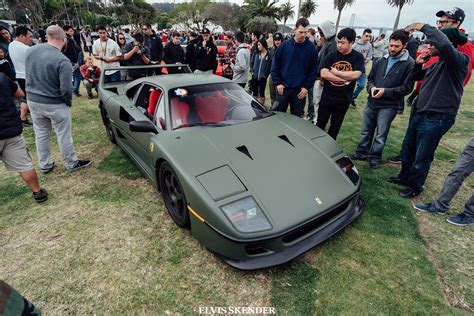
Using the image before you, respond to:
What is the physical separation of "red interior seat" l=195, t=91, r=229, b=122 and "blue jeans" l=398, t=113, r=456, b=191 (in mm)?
2176

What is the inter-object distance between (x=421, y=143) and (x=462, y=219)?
33.7 inches

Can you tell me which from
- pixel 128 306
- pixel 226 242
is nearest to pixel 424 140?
pixel 226 242

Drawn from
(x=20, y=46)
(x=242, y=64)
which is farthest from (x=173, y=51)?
(x=20, y=46)

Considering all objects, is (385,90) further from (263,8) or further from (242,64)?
(263,8)

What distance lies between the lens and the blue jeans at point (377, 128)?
3.54m

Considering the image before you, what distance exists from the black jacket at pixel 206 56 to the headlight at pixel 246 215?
474 cm

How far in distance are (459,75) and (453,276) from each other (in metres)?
1.90

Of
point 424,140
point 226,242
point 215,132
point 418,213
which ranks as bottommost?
point 418,213

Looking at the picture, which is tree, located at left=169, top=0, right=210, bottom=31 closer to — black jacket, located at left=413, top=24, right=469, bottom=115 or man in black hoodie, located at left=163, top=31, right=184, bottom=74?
man in black hoodie, located at left=163, top=31, right=184, bottom=74

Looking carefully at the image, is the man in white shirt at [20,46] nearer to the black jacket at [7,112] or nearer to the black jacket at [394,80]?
the black jacket at [7,112]

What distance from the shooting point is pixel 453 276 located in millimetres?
2057

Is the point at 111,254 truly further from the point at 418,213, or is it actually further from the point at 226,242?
the point at 418,213

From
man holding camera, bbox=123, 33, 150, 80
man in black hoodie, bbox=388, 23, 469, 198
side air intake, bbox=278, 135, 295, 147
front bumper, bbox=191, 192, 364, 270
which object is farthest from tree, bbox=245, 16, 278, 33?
front bumper, bbox=191, 192, 364, 270

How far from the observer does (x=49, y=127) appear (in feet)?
11.3
